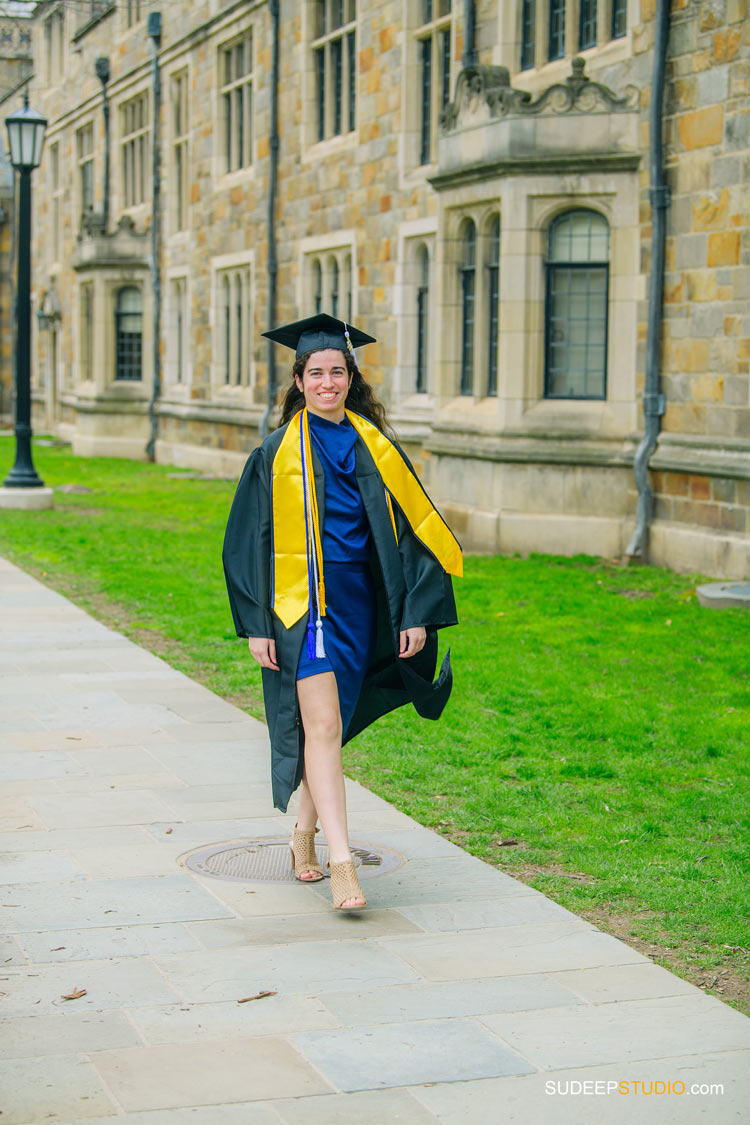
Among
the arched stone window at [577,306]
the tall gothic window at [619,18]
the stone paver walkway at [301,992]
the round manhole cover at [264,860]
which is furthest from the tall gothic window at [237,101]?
the round manhole cover at [264,860]

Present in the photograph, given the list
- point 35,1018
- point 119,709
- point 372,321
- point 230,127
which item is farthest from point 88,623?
point 230,127

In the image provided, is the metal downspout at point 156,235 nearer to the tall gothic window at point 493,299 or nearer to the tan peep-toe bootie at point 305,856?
the tall gothic window at point 493,299

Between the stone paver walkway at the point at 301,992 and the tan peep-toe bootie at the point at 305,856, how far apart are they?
94 mm

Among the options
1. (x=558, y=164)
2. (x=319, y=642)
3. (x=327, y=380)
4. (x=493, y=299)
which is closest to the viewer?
(x=319, y=642)

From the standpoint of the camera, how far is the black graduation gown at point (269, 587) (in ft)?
16.8

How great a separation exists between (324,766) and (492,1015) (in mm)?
1223

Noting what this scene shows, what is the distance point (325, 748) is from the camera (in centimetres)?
508

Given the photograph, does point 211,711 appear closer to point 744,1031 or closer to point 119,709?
point 119,709

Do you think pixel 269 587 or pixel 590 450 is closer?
pixel 269 587

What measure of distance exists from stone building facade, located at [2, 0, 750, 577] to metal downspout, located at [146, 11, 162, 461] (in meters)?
4.94

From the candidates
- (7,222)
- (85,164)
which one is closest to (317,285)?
(85,164)

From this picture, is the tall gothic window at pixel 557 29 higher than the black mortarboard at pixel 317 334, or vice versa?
the tall gothic window at pixel 557 29

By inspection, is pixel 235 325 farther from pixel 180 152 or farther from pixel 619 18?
pixel 619 18

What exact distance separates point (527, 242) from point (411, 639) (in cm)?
978
